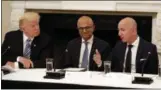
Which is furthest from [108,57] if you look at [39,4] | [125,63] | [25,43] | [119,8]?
[39,4]

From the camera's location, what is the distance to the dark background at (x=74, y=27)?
15.1ft

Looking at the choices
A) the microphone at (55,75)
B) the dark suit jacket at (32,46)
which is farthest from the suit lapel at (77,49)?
the microphone at (55,75)

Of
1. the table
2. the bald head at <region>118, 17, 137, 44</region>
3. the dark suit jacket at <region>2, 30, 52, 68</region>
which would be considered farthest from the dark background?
the table

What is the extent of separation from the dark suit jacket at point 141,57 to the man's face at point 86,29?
Result: 12.6 inches

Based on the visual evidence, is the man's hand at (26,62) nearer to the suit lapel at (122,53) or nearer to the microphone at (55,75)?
the microphone at (55,75)

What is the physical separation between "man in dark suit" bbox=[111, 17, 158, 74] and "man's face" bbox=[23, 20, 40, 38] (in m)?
0.80

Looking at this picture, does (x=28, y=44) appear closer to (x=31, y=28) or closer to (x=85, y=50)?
(x=31, y=28)

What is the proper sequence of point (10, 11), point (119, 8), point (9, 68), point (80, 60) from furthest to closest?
point (10, 11)
point (119, 8)
point (80, 60)
point (9, 68)

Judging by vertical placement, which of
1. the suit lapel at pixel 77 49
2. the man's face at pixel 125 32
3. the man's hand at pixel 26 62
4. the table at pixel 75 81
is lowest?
the table at pixel 75 81

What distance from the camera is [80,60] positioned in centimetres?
346

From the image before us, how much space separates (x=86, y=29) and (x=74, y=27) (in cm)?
128

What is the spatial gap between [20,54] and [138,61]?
1157 mm

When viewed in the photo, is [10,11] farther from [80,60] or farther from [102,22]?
[80,60]

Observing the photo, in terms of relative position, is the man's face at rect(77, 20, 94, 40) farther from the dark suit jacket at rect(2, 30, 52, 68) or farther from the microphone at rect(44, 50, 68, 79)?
the microphone at rect(44, 50, 68, 79)
